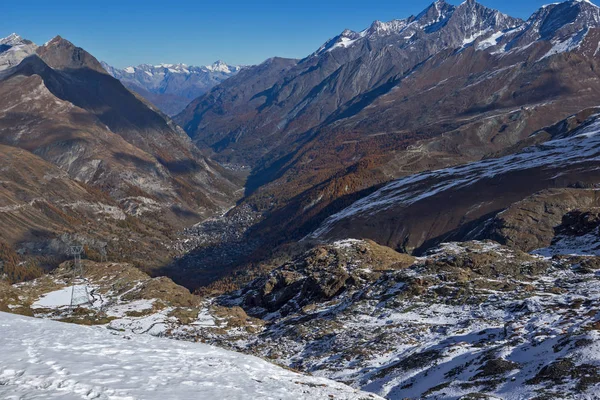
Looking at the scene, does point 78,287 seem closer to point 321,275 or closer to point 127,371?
point 321,275

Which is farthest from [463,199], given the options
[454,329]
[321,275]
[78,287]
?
[454,329]

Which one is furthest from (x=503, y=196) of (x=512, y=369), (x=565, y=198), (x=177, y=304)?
(x=512, y=369)

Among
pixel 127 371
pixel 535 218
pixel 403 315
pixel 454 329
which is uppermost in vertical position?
pixel 127 371

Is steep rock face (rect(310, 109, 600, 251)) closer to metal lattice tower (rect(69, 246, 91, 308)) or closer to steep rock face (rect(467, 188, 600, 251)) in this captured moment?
steep rock face (rect(467, 188, 600, 251))

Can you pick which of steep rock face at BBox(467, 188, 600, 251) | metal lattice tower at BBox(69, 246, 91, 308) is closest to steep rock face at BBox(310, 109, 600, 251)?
steep rock face at BBox(467, 188, 600, 251)

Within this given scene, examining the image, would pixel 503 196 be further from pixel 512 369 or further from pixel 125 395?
pixel 125 395

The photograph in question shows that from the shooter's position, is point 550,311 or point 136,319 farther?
point 136,319

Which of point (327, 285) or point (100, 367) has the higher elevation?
point (100, 367)
